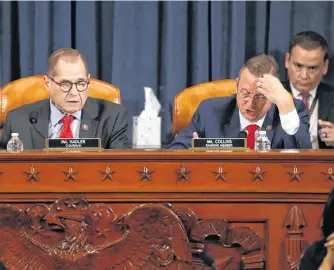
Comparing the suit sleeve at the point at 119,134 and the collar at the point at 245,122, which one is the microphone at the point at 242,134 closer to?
the collar at the point at 245,122

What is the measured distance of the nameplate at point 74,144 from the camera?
3.02 metres

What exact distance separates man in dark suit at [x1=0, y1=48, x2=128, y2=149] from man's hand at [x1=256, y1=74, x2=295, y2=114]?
2.02 feet

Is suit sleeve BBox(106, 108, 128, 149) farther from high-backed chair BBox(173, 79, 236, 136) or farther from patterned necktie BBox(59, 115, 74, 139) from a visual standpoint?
high-backed chair BBox(173, 79, 236, 136)

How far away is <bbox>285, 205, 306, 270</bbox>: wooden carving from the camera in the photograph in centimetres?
283

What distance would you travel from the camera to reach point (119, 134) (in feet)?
12.1

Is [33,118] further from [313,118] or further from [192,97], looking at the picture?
[313,118]

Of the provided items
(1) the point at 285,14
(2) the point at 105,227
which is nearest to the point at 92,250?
(2) the point at 105,227

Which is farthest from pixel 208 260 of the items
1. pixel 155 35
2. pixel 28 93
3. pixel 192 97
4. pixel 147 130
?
pixel 155 35

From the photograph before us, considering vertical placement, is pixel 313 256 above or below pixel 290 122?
below

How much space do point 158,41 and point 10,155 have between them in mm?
2056

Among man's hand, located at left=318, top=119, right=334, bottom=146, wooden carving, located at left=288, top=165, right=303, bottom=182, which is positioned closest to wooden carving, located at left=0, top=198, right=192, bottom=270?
wooden carving, located at left=288, top=165, right=303, bottom=182

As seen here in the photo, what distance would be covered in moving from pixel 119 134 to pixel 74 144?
663mm

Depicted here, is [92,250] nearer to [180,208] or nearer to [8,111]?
[180,208]

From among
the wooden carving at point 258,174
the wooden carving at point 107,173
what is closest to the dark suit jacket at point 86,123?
the wooden carving at point 107,173
